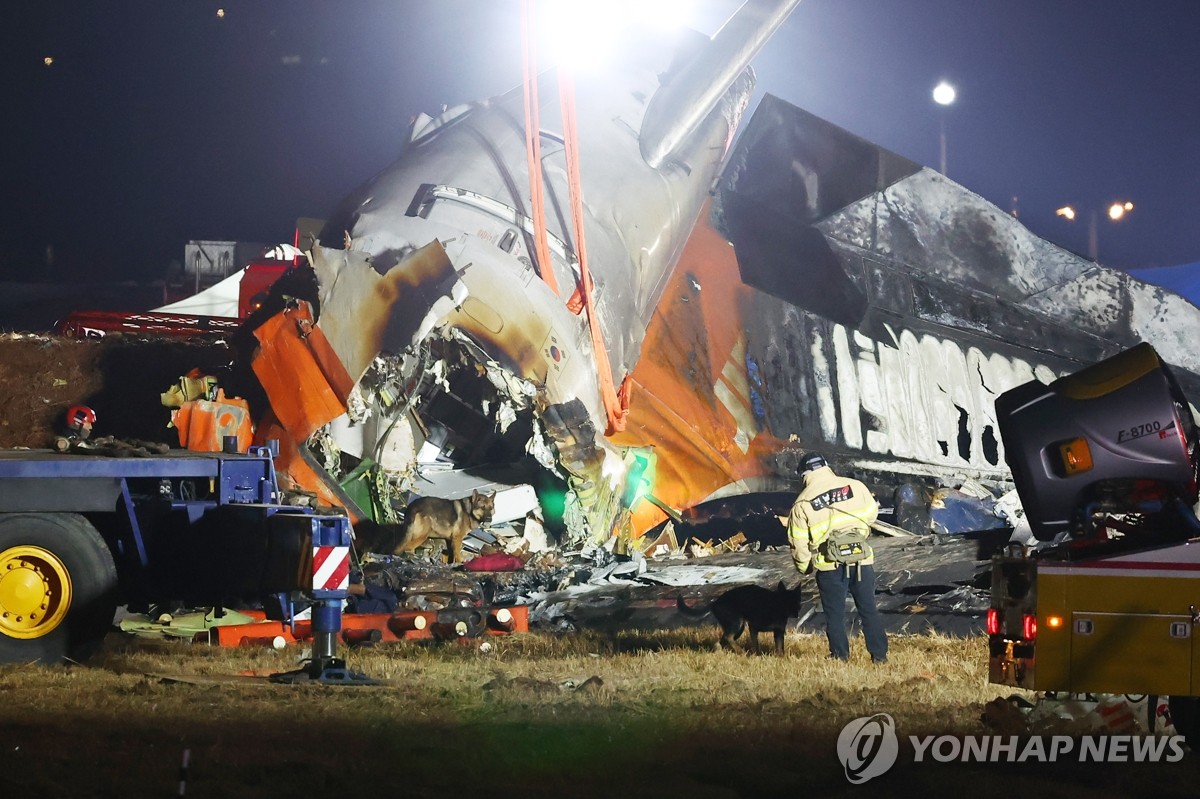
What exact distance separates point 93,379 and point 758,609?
11966 mm

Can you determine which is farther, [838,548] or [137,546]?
[838,548]

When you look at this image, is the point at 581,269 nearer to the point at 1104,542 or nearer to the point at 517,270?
the point at 517,270

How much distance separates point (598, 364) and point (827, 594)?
6.02 metres

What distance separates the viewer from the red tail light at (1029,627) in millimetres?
5434

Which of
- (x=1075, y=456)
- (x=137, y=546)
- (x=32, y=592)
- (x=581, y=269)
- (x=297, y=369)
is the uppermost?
(x=581, y=269)

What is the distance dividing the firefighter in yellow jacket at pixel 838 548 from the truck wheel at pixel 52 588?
16.2ft

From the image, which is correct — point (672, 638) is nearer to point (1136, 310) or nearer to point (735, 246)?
point (735, 246)

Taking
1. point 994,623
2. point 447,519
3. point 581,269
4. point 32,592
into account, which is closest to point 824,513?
point 994,623

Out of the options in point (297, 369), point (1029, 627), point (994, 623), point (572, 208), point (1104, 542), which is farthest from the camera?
point (572, 208)

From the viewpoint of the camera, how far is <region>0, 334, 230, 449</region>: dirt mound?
16406mm

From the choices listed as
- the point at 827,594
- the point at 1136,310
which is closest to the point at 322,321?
the point at 827,594

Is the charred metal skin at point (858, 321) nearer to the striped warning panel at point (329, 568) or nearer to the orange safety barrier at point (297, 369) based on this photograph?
the orange safety barrier at point (297, 369)

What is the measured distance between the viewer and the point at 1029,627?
549 cm

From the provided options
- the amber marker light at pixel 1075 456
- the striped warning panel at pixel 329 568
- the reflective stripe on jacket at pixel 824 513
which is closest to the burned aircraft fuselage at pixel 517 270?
the striped warning panel at pixel 329 568
